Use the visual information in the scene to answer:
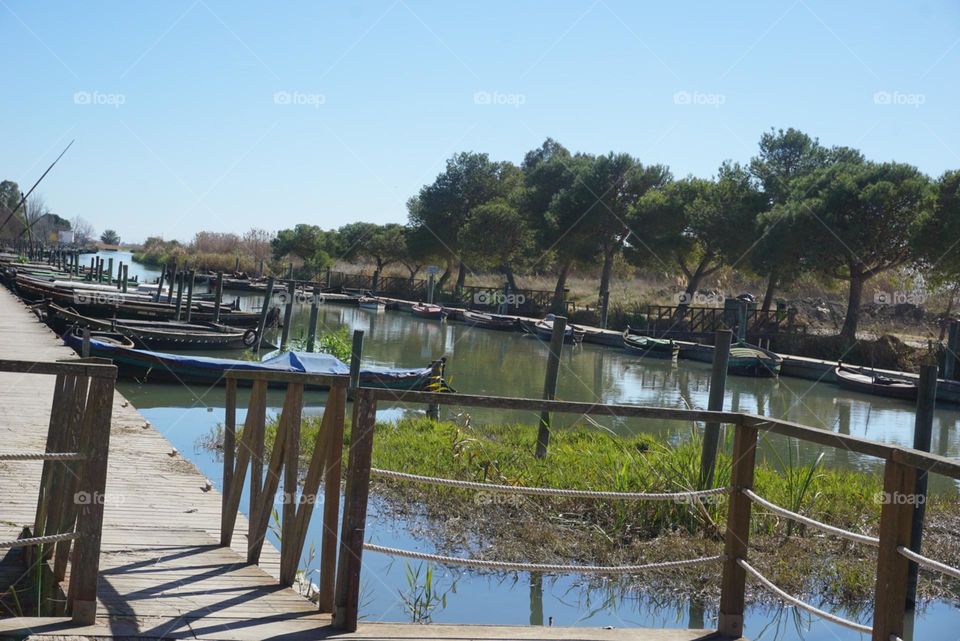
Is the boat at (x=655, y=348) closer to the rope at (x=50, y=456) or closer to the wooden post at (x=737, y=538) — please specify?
the wooden post at (x=737, y=538)

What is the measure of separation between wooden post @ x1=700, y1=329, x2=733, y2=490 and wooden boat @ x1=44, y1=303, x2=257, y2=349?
1716cm

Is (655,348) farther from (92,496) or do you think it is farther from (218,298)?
(92,496)

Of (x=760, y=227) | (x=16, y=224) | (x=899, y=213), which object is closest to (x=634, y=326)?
(x=760, y=227)

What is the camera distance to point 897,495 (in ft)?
11.8

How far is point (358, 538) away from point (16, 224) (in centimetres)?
11906

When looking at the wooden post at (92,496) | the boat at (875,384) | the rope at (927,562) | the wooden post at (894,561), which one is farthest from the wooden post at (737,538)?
the boat at (875,384)

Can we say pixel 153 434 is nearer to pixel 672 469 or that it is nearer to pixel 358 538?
pixel 672 469

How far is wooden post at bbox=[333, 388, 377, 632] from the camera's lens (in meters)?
4.08

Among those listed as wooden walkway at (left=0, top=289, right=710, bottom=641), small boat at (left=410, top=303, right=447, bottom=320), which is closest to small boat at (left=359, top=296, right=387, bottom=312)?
small boat at (left=410, top=303, right=447, bottom=320)

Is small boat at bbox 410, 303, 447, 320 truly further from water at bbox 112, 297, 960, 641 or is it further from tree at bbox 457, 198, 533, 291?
tree at bbox 457, 198, 533, 291

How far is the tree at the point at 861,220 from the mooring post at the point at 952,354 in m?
5.25

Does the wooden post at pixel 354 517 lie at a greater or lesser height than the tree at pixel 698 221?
lesser

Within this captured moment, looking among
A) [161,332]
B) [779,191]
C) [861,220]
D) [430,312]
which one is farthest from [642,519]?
[430,312]

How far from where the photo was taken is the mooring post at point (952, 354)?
30.3 metres
